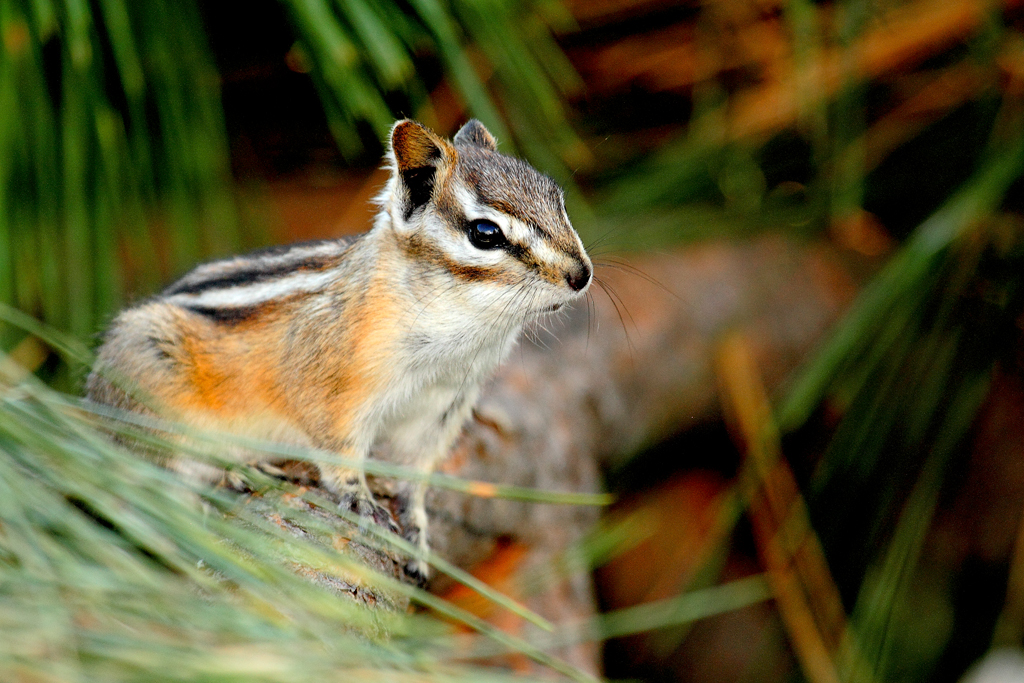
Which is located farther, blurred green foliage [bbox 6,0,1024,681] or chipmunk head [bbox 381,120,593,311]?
chipmunk head [bbox 381,120,593,311]

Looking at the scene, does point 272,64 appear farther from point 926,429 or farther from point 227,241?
point 926,429

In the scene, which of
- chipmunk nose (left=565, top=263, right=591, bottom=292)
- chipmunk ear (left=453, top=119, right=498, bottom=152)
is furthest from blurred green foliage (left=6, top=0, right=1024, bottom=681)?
chipmunk nose (left=565, top=263, right=591, bottom=292)

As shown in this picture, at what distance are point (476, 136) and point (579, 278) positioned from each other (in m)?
0.36

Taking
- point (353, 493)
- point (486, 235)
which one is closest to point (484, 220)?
point (486, 235)

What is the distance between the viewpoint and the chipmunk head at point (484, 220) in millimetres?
1089

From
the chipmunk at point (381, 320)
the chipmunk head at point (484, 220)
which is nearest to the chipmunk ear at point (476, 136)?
the chipmunk at point (381, 320)

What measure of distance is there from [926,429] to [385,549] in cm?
88

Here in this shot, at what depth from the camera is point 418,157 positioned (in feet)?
3.77

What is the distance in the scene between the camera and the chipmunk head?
3.57 ft

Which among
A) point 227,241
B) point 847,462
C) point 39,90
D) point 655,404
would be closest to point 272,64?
point 227,241

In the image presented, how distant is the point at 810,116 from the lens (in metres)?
1.54

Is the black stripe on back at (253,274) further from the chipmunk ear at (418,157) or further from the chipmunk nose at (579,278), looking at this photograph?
the chipmunk nose at (579,278)

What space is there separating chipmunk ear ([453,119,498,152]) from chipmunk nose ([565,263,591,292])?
32cm

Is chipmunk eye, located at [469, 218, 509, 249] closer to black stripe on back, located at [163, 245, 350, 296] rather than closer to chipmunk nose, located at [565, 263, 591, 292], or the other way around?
chipmunk nose, located at [565, 263, 591, 292]
